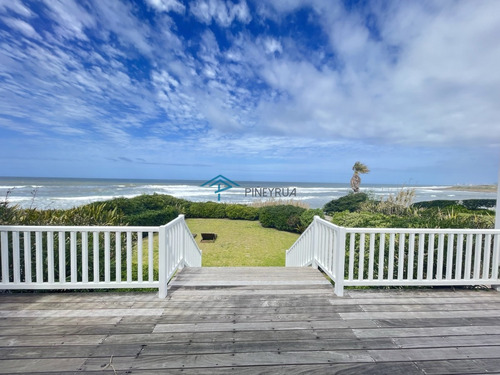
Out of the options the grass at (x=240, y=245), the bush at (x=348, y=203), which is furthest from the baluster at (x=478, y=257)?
the bush at (x=348, y=203)

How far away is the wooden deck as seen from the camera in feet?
4.96

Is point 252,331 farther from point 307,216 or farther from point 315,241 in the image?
point 307,216

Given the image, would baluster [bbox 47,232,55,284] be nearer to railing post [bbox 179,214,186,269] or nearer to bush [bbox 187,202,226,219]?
railing post [bbox 179,214,186,269]

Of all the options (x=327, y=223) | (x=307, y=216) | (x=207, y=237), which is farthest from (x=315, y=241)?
(x=307, y=216)

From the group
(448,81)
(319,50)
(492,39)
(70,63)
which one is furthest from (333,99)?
(70,63)

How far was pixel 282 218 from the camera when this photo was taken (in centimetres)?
1037

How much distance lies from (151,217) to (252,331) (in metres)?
8.81

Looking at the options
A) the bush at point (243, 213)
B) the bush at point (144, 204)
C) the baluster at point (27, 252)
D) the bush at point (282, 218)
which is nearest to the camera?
the baluster at point (27, 252)

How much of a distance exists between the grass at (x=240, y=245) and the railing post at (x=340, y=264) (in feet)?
9.24

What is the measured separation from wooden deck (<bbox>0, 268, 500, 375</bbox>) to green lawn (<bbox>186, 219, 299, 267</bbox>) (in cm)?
358

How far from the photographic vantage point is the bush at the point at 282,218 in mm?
10047

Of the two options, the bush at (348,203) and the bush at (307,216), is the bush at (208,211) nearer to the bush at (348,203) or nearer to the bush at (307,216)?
the bush at (307,216)

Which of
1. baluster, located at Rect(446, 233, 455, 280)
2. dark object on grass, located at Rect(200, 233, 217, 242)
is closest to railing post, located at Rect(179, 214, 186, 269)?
baluster, located at Rect(446, 233, 455, 280)

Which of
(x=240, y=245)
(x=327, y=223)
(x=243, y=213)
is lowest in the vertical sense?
(x=240, y=245)
